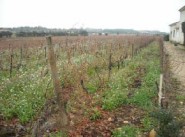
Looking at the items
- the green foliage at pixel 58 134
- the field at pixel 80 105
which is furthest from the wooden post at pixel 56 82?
the green foliage at pixel 58 134

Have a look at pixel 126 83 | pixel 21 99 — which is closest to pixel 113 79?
pixel 126 83

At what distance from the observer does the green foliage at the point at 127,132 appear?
21.1 ft

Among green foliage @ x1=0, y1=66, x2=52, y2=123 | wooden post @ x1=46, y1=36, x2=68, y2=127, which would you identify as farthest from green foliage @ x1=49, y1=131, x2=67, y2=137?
green foliage @ x1=0, y1=66, x2=52, y2=123

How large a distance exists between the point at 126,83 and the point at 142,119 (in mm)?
3365

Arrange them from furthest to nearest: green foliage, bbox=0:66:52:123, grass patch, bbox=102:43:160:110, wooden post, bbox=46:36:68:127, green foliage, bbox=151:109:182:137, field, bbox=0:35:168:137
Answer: grass patch, bbox=102:43:160:110
green foliage, bbox=0:66:52:123
field, bbox=0:35:168:137
wooden post, bbox=46:36:68:127
green foliage, bbox=151:109:182:137

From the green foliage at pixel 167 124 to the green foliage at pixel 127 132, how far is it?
3.02ft

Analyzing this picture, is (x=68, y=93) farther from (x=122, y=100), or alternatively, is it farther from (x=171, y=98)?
(x=171, y=98)

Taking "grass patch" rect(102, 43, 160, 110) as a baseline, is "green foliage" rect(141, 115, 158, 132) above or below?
below

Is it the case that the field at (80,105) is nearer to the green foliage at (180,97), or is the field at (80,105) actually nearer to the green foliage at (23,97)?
the green foliage at (23,97)

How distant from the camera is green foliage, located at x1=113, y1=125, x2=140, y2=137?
6.43 m

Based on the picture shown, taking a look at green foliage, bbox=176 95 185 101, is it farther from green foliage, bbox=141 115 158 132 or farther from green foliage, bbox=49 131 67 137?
green foliage, bbox=49 131 67 137

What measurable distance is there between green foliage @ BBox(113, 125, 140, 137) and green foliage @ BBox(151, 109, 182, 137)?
3.02 feet

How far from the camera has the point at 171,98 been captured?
9.66 m

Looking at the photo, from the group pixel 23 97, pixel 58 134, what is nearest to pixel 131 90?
pixel 23 97
